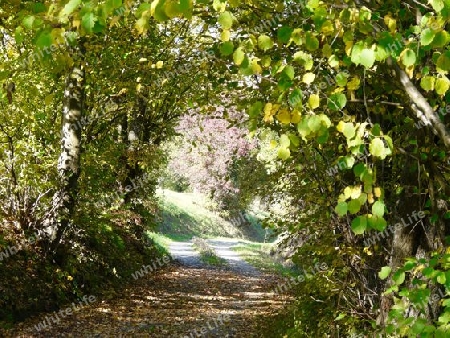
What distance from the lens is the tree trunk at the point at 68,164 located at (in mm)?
11352

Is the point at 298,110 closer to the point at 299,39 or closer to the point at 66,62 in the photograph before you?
the point at 299,39

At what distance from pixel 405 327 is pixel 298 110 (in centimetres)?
172

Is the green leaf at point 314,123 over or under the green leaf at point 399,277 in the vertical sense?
over

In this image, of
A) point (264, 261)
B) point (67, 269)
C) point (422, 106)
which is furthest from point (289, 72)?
point (264, 261)

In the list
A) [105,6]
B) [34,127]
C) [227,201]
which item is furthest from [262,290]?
[227,201]

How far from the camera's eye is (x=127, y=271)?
15.9m

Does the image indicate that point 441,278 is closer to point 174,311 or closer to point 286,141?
point 286,141

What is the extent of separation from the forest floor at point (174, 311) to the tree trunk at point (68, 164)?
2135 mm

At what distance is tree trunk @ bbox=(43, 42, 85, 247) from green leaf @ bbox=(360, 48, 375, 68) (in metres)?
9.77

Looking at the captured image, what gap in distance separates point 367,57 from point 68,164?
33.4 ft

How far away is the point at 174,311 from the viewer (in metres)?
12.5

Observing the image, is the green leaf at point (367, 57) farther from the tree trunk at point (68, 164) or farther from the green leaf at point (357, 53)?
the tree trunk at point (68, 164)

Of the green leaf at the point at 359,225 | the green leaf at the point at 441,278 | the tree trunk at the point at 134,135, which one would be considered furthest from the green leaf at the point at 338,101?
the tree trunk at the point at 134,135

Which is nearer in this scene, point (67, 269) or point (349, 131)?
point (349, 131)
